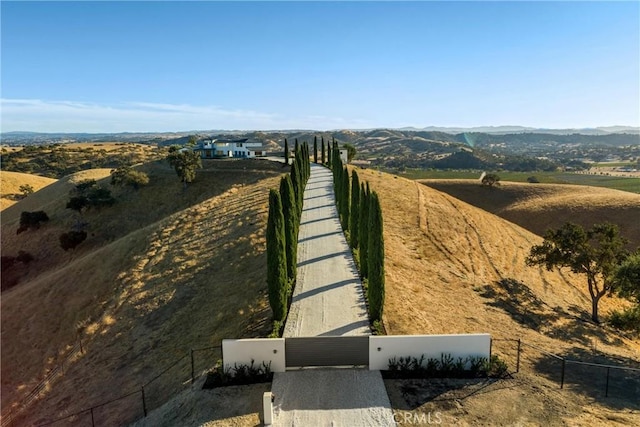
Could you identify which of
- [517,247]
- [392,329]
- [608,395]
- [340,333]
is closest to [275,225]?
[340,333]

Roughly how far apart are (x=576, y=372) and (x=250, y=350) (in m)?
12.2

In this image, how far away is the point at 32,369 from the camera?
69.3 feet

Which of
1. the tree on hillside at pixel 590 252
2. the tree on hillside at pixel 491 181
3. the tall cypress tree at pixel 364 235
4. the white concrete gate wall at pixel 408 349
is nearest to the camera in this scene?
the white concrete gate wall at pixel 408 349

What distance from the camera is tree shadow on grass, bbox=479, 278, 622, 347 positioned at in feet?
66.6

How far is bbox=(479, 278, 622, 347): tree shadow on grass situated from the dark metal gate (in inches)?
466

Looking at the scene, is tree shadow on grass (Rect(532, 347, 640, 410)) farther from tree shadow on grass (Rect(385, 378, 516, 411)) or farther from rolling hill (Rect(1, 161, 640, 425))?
tree shadow on grass (Rect(385, 378, 516, 411))

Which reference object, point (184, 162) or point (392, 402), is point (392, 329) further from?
point (184, 162)

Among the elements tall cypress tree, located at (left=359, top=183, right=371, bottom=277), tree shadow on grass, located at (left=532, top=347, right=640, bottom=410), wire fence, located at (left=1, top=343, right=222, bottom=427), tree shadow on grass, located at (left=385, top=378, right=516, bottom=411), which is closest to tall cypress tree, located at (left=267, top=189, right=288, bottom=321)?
wire fence, located at (left=1, top=343, right=222, bottom=427)

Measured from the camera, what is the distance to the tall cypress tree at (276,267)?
634 inches

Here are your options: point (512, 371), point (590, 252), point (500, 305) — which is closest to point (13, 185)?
point (500, 305)

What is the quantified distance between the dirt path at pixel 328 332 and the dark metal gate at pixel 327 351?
0.99ft

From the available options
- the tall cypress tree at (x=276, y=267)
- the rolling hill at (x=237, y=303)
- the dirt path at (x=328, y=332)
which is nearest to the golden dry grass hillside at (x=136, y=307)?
the rolling hill at (x=237, y=303)

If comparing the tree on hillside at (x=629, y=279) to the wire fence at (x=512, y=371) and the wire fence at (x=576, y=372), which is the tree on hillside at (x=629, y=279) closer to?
the wire fence at (x=512, y=371)

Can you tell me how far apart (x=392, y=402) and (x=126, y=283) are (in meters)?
22.7
